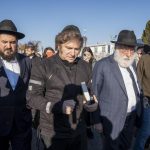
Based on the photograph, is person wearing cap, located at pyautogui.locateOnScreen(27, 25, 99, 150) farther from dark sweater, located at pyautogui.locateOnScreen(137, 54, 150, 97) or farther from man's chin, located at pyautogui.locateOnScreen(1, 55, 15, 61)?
dark sweater, located at pyautogui.locateOnScreen(137, 54, 150, 97)

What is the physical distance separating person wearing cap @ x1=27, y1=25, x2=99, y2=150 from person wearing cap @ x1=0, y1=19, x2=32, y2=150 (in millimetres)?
291

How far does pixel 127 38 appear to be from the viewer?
4.90m

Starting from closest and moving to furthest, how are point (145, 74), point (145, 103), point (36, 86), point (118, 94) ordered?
1. point (36, 86)
2. point (118, 94)
3. point (145, 103)
4. point (145, 74)

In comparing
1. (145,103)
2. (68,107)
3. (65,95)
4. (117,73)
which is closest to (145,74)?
(145,103)

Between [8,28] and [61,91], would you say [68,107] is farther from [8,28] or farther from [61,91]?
[8,28]

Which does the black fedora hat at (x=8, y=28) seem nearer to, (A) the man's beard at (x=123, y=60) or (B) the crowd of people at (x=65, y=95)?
(B) the crowd of people at (x=65, y=95)

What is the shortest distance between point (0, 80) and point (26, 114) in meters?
0.55

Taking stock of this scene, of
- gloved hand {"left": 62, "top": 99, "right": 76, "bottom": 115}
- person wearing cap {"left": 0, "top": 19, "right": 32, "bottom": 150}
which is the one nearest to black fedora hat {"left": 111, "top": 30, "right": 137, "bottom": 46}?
person wearing cap {"left": 0, "top": 19, "right": 32, "bottom": 150}

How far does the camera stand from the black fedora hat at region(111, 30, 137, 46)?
4863 mm

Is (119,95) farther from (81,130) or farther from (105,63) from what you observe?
(81,130)

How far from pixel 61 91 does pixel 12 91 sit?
0.60m

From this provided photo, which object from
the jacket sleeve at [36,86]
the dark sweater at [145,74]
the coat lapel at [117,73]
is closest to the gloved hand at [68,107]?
the jacket sleeve at [36,86]

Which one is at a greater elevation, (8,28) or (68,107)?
(8,28)

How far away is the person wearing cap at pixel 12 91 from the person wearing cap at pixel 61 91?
29cm
